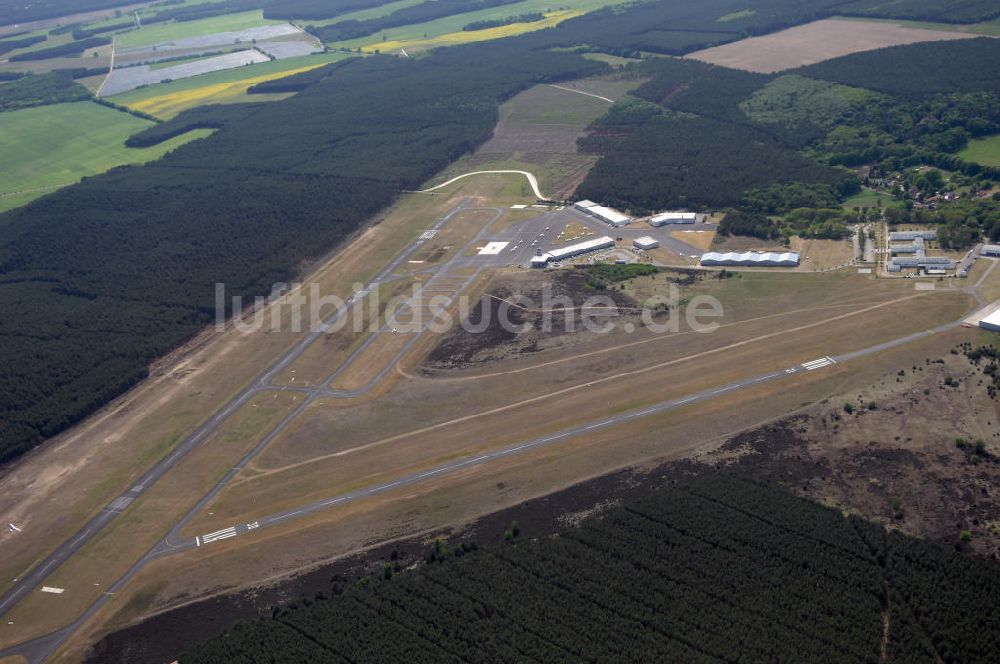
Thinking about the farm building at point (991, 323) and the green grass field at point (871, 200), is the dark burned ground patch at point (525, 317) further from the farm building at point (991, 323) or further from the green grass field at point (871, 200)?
the green grass field at point (871, 200)

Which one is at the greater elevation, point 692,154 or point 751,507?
point 692,154

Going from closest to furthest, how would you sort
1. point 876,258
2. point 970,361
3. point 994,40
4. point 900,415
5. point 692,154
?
1. point 900,415
2. point 970,361
3. point 876,258
4. point 692,154
5. point 994,40

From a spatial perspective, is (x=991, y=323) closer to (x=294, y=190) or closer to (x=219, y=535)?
(x=219, y=535)

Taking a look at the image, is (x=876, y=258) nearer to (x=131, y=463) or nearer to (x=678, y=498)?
(x=678, y=498)

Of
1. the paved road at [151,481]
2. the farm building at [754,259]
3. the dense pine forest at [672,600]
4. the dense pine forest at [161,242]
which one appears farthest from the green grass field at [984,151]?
the paved road at [151,481]

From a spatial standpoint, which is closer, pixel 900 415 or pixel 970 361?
pixel 900 415

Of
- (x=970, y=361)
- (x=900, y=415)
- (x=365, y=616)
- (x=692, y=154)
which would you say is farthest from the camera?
(x=692, y=154)

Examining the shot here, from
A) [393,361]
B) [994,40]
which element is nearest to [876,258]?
[393,361]
